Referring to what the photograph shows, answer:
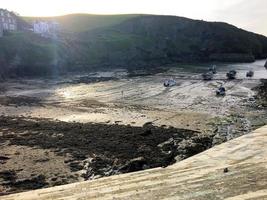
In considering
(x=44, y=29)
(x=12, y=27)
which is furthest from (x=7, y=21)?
(x=44, y=29)

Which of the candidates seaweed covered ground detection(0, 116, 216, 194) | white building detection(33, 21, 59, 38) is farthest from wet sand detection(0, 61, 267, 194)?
white building detection(33, 21, 59, 38)

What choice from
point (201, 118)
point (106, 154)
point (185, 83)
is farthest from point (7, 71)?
point (106, 154)

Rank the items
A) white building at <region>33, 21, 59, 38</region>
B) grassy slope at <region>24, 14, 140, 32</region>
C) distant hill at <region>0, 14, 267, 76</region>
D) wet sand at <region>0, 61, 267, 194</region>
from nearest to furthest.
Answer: wet sand at <region>0, 61, 267, 194</region>, distant hill at <region>0, 14, 267, 76</region>, white building at <region>33, 21, 59, 38</region>, grassy slope at <region>24, 14, 140, 32</region>

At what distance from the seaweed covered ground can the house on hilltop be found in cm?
7407

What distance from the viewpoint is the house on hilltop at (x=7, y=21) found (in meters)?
→ 106

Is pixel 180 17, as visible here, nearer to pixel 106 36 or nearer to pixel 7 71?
pixel 106 36

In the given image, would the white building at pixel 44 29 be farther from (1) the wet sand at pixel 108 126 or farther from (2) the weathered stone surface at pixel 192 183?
(2) the weathered stone surface at pixel 192 183

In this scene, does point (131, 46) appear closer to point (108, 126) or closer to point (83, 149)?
point (108, 126)

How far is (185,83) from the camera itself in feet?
223

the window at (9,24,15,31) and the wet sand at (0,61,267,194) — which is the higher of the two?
the window at (9,24,15,31)

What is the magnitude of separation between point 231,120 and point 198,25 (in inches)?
4392

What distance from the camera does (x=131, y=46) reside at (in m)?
129

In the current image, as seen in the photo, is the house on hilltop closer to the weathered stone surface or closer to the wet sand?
the wet sand

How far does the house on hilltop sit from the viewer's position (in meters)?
106
